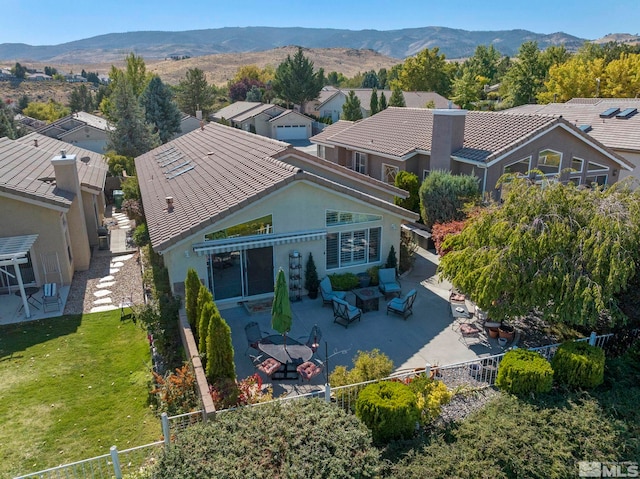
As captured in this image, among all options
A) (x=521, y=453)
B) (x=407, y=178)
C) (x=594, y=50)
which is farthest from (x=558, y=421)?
(x=594, y=50)

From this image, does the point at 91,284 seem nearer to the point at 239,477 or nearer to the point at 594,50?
the point at 239,477

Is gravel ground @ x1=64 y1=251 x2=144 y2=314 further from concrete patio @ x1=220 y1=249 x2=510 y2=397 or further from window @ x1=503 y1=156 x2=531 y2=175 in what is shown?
window @ x1=503 y1=156 x2=531 y2=175

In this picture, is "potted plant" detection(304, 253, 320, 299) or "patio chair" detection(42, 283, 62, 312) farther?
"potted plant" detection(304, 253, 320, 299)

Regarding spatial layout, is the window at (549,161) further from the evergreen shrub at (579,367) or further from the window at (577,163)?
the evergreen shrub at (579,367)

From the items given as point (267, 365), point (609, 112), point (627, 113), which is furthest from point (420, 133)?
point (267, 365)

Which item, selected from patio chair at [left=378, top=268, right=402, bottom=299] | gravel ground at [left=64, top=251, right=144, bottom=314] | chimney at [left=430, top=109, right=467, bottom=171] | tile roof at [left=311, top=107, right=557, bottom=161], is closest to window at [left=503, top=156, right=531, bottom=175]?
tile roof at [left=311, top=107, right=557, bottom=161]

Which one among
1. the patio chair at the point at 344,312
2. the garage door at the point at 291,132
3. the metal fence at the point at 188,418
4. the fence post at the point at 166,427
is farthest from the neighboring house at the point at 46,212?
the garage door at the point at 291,132
